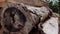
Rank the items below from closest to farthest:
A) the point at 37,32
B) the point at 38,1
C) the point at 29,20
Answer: the point at 29,20 → the point at 37,32 → the point at 38,1

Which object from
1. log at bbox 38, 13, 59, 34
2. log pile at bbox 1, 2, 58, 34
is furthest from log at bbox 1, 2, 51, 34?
log at bbox 38, 13, 59, 34

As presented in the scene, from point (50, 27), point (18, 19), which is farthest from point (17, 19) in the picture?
point (50, 27)

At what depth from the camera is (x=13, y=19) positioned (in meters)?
1.91

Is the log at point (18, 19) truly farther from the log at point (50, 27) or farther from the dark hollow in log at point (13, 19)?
the log at point (50, 27)

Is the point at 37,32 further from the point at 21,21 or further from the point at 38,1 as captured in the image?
the point at 38,1

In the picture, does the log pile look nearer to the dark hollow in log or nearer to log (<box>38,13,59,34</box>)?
the dark hollow in log

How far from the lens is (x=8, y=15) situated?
1.94 meters

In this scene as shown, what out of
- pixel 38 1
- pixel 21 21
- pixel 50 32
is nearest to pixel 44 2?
pixel 38 1

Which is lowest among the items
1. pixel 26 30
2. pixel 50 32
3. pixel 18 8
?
pixel 50 32

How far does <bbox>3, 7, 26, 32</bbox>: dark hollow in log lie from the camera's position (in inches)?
73.9

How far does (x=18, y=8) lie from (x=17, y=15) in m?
0.09

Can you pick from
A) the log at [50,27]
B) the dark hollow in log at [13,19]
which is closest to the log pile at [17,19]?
the dark hollow in log at [13,19]

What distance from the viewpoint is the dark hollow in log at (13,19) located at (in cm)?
188

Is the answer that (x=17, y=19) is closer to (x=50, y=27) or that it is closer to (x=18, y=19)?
(x=18, y=19)
